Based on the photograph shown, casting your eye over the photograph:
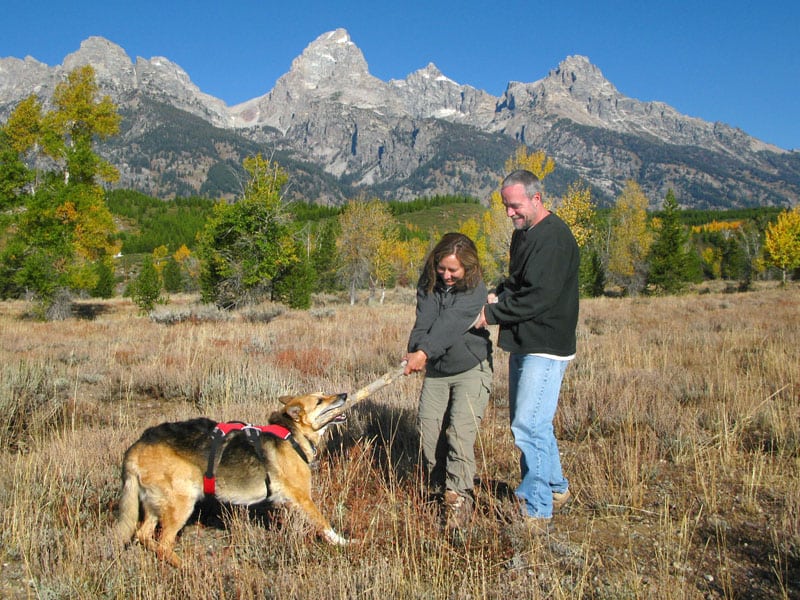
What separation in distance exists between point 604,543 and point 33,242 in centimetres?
2245

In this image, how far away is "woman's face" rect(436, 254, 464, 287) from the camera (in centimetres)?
348

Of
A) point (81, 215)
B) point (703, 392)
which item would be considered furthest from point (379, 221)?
point (703, 392)

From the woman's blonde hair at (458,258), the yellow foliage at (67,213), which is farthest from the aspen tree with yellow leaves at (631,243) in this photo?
the woman's blonde hair at (458,258)

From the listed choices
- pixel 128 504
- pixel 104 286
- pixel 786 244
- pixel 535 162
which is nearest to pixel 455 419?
pixel 128 504

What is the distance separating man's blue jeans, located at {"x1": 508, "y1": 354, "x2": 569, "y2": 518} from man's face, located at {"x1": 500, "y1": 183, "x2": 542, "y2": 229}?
0.89m

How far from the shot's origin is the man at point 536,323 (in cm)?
306

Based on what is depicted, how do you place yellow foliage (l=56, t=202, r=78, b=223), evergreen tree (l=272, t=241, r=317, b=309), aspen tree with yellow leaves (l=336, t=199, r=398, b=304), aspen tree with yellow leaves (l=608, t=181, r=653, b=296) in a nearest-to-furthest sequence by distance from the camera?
1. yellow foliage (l=56, t=202, r=78, b=223)
2. evergreen tree (l=272, t=241, r=317, b=309)
3. aspen tree with yellow leaves (l=336, t=199, r=398, b=304)
4. aspen tree with yellow leaves (l=608, t=181, r=653, b=296)

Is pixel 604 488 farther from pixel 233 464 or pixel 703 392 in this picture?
pixel 703 392

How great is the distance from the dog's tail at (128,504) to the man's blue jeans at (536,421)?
2.35m

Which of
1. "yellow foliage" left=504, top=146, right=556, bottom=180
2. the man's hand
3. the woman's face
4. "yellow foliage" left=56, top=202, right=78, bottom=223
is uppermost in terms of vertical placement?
"yellow foliage" left=504, top=146, right=556, bottom=180

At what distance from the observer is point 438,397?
3.63 metres

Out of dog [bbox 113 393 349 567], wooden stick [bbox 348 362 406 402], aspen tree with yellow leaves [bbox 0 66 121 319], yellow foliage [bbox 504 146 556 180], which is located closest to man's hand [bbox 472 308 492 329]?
wooden stick [bbox 348 362 406 402]

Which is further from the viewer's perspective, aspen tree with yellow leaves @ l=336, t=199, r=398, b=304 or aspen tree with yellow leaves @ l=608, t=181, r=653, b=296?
aspen tree with yellow leaves @ l=608, t=181, r=653, b=296

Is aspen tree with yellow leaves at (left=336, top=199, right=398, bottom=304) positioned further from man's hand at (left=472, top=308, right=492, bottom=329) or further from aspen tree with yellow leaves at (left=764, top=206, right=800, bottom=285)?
man's hand at (left=472, top=308, right=492, bottom=329)
